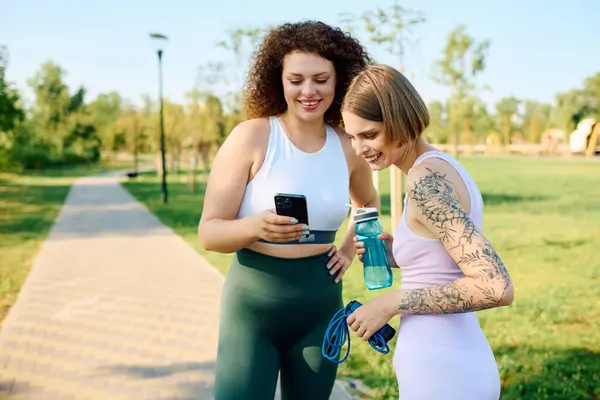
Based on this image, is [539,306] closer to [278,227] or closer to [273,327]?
[273,327]

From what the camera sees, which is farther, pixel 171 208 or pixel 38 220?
pixel 171 208

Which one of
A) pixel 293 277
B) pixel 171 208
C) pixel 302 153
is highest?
pixel 302 153

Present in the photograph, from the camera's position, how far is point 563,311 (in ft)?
20.9

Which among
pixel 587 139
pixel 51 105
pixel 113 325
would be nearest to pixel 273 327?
pixel 113 325

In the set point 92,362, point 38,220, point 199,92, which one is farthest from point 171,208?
point 92,362

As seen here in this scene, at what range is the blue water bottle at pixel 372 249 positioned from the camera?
202 cm

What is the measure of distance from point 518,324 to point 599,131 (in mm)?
54364

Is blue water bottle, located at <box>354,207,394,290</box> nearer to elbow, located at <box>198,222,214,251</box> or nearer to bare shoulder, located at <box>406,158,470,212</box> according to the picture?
bare shoulder, located at <box>406,158,470,212</box>

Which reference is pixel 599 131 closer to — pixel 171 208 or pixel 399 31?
pixel 171 208

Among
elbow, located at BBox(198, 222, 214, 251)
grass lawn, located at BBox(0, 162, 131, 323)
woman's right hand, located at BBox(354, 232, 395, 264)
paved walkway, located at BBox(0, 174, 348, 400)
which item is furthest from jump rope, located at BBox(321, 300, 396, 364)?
grass lawn, located at BBox(0, 162, 131, 323)

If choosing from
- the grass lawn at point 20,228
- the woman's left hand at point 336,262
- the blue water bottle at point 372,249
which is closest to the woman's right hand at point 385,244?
the blue water bottle at point 372,249

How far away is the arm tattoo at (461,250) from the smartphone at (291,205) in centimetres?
52

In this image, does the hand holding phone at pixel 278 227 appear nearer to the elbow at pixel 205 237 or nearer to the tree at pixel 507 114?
the elbow at pixel 205 237

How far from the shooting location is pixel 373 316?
176 centimetres
